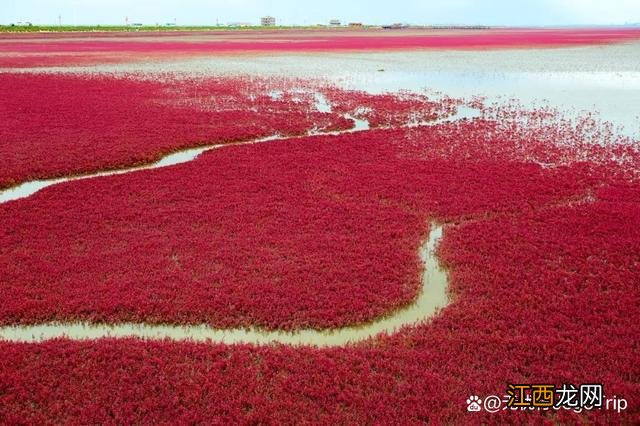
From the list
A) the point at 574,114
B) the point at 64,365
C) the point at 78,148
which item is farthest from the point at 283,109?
the point at 64,365

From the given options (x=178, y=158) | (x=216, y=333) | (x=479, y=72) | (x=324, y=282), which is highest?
(x=479, y=72)

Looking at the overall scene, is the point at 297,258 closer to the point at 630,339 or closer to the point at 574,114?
the point at 630,339

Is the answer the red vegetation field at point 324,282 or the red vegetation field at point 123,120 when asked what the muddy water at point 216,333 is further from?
the red vegetation field at point 123,120

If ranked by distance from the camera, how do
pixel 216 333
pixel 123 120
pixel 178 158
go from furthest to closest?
pixel 123 120
pixel 178 158
pixel 216 333

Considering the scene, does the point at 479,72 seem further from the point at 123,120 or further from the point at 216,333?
the point at 216,333

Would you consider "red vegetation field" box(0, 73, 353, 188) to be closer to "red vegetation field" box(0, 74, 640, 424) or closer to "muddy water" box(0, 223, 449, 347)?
"red vegetation field" box(0, 74, 640, 424)

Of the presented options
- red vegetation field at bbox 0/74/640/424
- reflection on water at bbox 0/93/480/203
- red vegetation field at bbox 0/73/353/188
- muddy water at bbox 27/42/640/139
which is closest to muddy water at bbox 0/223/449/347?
red vegetation field at bbox 0/74/640/424

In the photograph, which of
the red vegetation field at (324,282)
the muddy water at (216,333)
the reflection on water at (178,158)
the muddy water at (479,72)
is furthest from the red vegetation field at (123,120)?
the muddy water at (216,333)

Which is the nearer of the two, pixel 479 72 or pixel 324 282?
pixel 324 282

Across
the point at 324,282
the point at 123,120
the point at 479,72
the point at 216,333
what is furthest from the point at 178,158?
the point at 479,72
